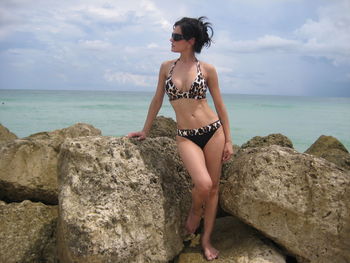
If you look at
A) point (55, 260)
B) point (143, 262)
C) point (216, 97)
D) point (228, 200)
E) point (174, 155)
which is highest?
point (216, 97)

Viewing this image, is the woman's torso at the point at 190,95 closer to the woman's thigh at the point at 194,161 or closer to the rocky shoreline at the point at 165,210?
the woman's thigh at the point at 194,161

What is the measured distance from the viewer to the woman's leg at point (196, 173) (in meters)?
3.92

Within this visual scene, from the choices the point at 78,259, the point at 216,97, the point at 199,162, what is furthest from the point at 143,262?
the point at 216,97

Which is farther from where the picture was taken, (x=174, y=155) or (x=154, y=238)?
(x=174, y=155)

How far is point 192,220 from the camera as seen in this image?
430 centimetres

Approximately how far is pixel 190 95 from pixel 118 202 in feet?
4.48

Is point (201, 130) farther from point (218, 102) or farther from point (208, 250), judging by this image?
point (208, 250)

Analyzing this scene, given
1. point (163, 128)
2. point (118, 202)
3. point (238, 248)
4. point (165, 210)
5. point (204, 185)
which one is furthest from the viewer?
point (163, 128)

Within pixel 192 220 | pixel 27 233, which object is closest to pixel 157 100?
pixel 192 220

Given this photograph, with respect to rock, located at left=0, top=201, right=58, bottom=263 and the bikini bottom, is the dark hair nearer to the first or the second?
the bikini bottom

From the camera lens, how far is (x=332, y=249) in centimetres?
401

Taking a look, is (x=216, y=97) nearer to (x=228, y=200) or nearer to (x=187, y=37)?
(x=187, y=37)

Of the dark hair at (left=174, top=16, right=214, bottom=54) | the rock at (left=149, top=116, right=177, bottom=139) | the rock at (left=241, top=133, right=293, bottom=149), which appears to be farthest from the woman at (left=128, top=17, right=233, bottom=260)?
the rock at (left=241, top=133, right=293, bottom=149)

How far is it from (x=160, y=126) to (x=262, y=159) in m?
2.66
